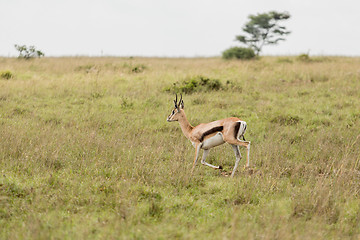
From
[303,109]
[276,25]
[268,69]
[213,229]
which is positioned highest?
[276,25]

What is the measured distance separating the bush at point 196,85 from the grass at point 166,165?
16.7 inches

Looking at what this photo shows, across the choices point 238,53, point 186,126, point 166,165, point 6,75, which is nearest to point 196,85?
point 186,126

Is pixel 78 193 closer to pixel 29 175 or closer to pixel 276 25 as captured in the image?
pixel 29 175

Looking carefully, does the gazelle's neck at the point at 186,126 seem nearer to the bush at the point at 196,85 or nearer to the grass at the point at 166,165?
the grass at the point at 166,165

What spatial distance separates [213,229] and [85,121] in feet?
24.6

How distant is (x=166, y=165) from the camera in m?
7.72

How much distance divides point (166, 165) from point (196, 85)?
8649 millimetres

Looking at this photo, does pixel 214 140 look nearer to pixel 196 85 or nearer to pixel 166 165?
pixel 166 165

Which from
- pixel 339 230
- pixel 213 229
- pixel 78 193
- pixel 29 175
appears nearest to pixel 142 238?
pixel 213 229

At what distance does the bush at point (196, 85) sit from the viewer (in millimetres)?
15656

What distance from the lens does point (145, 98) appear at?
1436 cm

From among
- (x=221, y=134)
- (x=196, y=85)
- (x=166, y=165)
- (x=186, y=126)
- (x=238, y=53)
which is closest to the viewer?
(x=221, y=134)

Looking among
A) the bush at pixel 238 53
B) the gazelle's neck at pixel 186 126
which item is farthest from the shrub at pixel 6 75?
the bush at pixel 238 53

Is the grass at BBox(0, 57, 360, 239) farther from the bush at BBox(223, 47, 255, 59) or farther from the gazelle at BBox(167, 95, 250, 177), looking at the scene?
the bush at BBox(223, 47, 255, 59)
